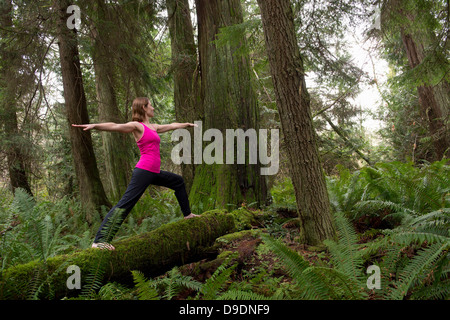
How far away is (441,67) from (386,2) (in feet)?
4.56

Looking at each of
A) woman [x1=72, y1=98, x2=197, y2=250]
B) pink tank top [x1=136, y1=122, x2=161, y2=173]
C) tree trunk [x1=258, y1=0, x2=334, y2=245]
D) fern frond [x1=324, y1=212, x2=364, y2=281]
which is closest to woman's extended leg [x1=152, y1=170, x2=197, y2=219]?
woman [x1=72, y1=98, x2=197, y2=250]

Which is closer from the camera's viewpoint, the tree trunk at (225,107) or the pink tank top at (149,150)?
the pink tank top at (149,150)

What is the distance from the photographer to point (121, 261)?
9.44ft

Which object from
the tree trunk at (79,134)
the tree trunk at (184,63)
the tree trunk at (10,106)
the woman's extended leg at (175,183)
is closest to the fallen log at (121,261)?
the woman's extended leg at (175,183)

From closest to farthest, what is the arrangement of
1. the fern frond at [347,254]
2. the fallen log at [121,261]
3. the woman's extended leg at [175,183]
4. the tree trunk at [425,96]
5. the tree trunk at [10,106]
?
the fern frond at [347,254]
the fallen log at [121,261]
the woman's extended leg at [175,183]
the tree trunk at [10,106]
the tree trunk at [425,96]

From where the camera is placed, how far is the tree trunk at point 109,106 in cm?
605

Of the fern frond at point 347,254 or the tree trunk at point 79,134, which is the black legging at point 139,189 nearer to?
the fern frond at point 347,254

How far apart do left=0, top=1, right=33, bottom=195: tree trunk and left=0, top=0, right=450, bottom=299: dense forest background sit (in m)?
0.05

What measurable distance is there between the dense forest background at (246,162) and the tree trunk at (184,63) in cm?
5

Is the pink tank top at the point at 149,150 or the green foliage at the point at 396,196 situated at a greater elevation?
the pink tank top at the point at 149,150

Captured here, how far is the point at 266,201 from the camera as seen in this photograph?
5.59 meters

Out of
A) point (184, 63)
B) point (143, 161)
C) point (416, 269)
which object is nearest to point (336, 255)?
point (416, 269)

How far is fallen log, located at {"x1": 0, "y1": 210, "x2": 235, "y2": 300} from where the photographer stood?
2.40 meters

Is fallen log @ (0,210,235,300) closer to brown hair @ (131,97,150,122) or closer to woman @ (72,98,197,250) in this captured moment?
woman @ (72,98,197,250)
